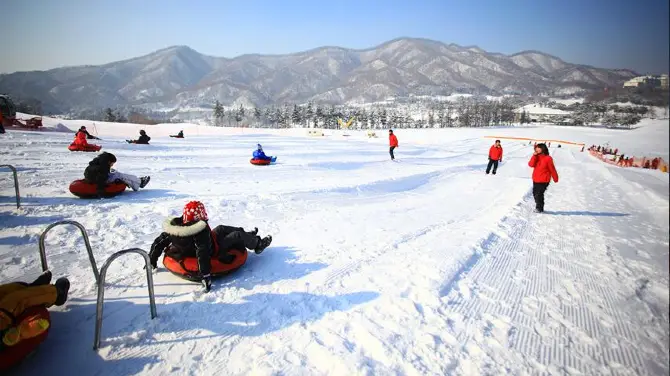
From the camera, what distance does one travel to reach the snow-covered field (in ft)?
10.0

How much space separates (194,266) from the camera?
4.16m

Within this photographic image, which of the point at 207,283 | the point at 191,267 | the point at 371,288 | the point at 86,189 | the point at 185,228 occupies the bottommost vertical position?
the point at 371,288

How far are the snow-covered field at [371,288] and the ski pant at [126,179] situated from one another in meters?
0.24

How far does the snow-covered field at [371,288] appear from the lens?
121 inches

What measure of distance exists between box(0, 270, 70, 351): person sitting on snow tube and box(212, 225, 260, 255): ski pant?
1923 millimetres

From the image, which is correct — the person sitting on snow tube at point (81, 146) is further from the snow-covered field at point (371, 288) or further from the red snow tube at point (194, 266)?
the red snow tube at point (194, 266)

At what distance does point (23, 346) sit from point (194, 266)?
173cm

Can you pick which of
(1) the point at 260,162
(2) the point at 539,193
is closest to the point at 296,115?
(1) the point at 260,162

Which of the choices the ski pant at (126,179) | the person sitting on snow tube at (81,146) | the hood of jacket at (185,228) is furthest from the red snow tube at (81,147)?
the hood of jacket at (185,228)

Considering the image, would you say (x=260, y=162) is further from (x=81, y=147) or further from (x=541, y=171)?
(x=541, y=171)

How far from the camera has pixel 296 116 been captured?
93.7 metres

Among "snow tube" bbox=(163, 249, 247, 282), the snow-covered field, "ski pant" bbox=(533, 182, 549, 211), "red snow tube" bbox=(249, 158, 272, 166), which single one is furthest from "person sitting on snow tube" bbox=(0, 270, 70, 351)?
"red snow tube" bbox=(249, 158, 272, 166)

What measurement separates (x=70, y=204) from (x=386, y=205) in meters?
8.37

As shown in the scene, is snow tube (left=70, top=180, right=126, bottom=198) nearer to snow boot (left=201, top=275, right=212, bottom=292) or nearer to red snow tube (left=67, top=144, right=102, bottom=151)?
snow boot (left=201, top=275, right=212, bottom=292)
